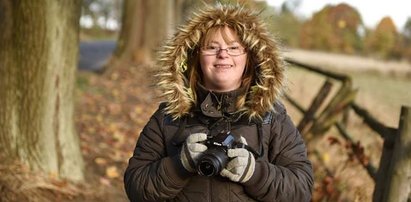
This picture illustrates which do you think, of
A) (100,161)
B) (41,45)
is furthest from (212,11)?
(100,161)

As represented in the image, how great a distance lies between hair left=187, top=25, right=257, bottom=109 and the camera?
246cm

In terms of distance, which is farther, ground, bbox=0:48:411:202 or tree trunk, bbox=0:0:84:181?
ground, bbox=0:48:411:202

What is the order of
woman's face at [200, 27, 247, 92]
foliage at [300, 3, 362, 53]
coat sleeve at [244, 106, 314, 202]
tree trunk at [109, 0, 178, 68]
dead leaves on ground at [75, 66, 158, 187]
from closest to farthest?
1. coat sleeve at [244, 106, 314, 202]
2. woman's face at [200, 27, 247, 92]
3. dead leaves on ground at [75, 66, 158, 187]
4. tree trunk at [109, 0, 178, 68]
5. foliage at [300, 3, 362, 53]

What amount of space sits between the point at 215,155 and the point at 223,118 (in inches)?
13.7

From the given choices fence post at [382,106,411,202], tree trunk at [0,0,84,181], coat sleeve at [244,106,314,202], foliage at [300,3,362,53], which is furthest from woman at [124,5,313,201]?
foliage at [300,3,362,53]

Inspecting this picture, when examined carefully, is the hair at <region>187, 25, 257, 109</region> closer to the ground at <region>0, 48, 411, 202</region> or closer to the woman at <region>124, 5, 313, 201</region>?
the woman at <region>124, 5, 313, 201</region>

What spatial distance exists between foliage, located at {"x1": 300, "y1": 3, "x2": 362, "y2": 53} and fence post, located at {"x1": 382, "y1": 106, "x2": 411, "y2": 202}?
49.0 m

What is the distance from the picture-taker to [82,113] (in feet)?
26.7

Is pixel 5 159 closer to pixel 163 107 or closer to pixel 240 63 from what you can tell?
pixel 163 107

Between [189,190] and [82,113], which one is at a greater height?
[189,190]

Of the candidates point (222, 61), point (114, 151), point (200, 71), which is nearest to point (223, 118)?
point (222, 61)

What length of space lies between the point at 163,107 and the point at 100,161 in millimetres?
3341

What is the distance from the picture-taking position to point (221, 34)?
8.09 feet

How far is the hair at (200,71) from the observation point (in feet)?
8.07
